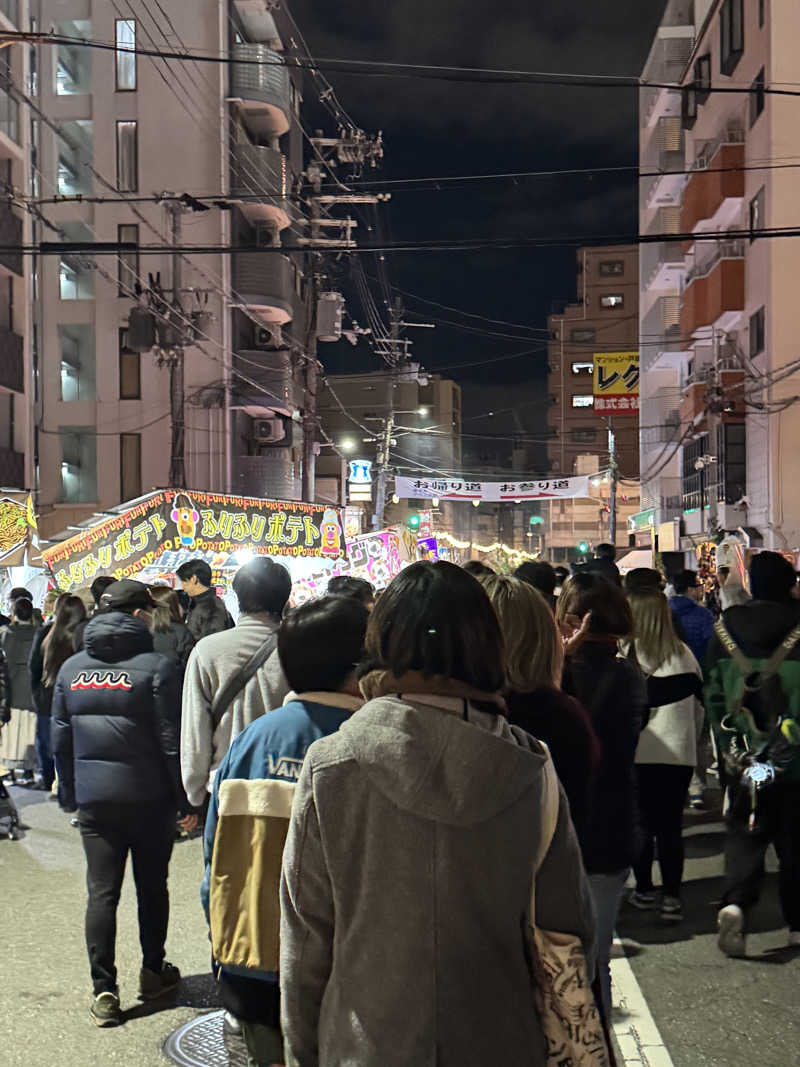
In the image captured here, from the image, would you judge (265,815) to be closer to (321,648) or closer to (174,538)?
(321,648)

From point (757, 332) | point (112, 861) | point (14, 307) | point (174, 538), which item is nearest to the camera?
point (112, 861)

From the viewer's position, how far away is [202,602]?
11.3 meters

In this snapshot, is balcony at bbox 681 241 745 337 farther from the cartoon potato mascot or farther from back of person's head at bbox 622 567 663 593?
back of person's head at bbox 622 567 663 593

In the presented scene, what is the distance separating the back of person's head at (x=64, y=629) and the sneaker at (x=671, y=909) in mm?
5781

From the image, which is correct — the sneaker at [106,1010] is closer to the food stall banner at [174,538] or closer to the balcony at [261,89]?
the food stall banner at [174,538]

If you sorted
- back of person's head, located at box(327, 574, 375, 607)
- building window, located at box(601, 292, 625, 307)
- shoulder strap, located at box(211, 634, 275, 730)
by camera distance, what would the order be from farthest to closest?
building window, located at box(601, 292, 625, 307), back of person's head, located at box(327, 574, 375, 607), shoulder strap, located at box(211, 634, 275, 730)

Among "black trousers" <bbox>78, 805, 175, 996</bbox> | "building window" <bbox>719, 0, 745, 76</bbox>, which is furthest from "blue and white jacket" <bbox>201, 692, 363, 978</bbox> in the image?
Result: "building window" <bbox>719, 0, 745, 76</bbox>

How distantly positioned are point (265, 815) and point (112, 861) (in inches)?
90.1

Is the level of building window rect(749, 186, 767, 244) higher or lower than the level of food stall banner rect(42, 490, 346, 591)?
higher

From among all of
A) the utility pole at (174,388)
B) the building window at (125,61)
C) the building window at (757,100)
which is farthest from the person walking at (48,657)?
the building window at (125,61)

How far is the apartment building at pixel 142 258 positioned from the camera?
A: 38.0m

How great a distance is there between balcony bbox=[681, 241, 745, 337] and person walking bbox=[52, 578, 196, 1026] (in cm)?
3270

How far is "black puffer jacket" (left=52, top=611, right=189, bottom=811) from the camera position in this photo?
5.56m

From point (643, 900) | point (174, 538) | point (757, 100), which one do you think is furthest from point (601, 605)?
point (757, 100)
